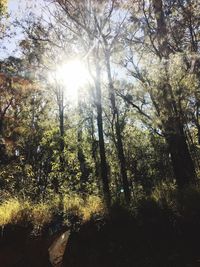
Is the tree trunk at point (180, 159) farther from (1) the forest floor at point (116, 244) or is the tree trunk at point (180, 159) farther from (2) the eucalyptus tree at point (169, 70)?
(1) the forest floor at point (116, 244)

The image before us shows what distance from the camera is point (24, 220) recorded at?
24.7 ft

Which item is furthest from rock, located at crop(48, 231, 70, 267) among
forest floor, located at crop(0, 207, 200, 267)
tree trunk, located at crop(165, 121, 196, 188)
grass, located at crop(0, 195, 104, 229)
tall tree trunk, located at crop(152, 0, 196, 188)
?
tree trunk, located at crop(165, 121, 196, 188)

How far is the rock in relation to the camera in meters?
6.69

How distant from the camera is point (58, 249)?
686cm

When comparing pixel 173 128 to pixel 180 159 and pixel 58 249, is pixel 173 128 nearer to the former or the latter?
pixel 180 159

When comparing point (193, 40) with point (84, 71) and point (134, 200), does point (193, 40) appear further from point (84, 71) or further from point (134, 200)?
point (134, 200)

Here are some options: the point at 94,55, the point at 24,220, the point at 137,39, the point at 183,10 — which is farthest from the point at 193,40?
the point at 24,220

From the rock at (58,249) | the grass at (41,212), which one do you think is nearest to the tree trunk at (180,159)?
the grass at (41,212)

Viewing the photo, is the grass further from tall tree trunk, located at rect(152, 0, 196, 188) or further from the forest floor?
tall tree trunk, located at rect(152, 0, 196, 188)

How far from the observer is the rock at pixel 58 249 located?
669cm

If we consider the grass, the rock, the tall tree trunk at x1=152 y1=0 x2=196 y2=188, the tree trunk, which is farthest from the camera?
the tree trunk

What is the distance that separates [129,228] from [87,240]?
992 millimetres

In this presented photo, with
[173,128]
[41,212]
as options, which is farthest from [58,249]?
[173,128]

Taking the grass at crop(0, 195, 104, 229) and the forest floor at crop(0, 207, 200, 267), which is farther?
the grass at crop(0, 195, 104, 229)
